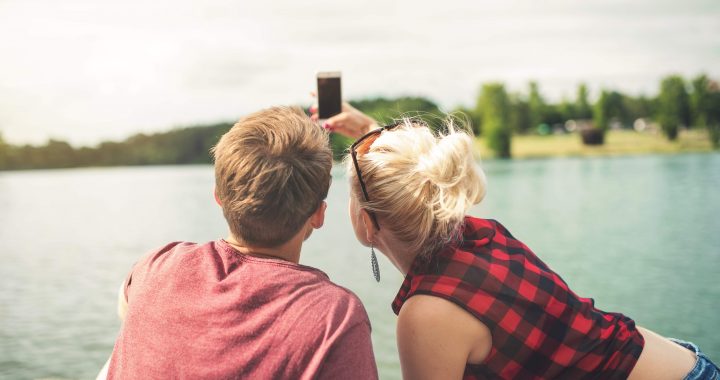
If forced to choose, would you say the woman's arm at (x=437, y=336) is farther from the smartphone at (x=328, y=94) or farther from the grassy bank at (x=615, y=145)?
the grassy bank at (x=615, y=145)

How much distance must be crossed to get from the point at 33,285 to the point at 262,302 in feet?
29.9

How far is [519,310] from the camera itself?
1778 mm

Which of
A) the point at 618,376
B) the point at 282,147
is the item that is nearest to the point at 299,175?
the point at 282,147

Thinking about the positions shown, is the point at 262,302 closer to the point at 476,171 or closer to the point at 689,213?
the point at 476,171

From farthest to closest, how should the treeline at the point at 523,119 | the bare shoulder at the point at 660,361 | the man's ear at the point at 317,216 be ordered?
1. the treeline at the point at 523,119
2. the bare shoulder at the point at 660,361
3. the man's ear at the point at 317,216

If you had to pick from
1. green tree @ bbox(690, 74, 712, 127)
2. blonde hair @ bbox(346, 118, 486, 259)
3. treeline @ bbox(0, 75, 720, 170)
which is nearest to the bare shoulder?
blonde hair @ bbox(346, 118, 486, 259)

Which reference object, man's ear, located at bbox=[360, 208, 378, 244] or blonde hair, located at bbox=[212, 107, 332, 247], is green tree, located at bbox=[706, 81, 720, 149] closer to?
man's ear, located at bbox=[360, 208, 378, 244]

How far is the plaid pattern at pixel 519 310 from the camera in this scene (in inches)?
Result: 68.9

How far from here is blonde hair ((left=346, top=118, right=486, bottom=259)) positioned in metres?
1.80

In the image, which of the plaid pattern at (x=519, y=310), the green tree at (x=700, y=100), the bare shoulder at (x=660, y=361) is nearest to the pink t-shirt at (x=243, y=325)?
the plaid pattern at (x=519, y=310)

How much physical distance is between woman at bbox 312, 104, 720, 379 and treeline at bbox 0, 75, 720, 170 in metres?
45.0

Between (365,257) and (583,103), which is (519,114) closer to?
(583,103)

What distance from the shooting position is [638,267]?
31.6 ft

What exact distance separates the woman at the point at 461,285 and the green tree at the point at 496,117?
6860 cm
